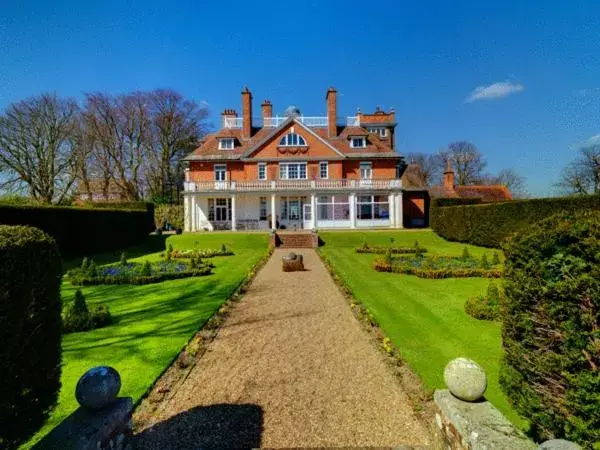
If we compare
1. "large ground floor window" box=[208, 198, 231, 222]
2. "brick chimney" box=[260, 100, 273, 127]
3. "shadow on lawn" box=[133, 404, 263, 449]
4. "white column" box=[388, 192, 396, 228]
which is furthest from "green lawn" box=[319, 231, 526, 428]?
"brick chimney" box=[260, 100, 273, 127]

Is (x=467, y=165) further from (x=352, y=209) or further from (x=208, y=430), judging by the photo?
(x=208, y=430)

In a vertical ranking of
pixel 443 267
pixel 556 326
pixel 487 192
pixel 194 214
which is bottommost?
pixel 443 267

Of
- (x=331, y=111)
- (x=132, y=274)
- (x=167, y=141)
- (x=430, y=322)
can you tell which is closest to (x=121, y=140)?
(x=167, y=141)

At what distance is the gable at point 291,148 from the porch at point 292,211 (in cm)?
356

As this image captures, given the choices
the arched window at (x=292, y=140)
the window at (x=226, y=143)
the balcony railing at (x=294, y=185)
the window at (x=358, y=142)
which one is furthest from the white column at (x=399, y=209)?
the window at (x=226, y=143)

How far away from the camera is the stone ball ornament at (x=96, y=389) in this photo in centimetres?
269

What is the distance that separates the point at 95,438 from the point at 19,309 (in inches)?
42.2

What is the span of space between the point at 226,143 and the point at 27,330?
99.4 ft

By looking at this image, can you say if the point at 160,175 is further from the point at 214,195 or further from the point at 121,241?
the point at 121,241

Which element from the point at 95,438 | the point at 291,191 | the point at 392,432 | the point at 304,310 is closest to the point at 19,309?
the point at 95,438

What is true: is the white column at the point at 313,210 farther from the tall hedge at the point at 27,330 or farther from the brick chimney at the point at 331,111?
the tall hedge at the point at 27,330

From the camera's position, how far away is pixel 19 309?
2396 millimetres

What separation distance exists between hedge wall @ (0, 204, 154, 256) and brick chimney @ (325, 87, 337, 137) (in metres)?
18.1

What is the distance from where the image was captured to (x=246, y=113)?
3197 cm
